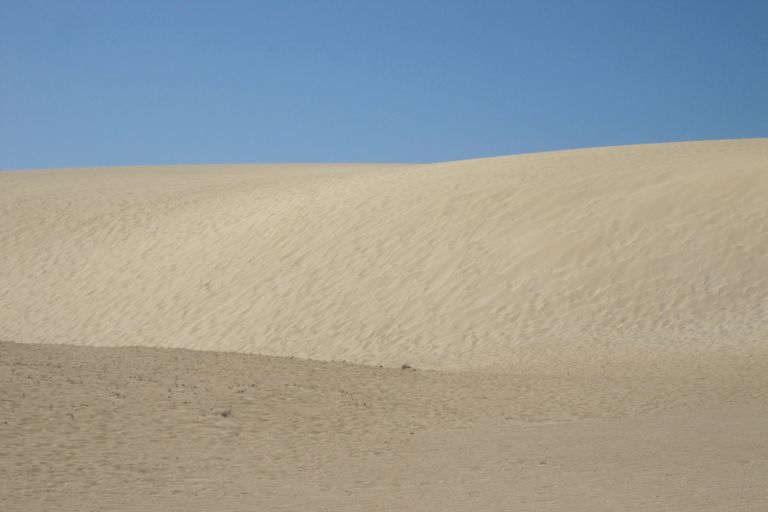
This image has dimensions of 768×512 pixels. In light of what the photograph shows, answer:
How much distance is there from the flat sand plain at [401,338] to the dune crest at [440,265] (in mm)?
72

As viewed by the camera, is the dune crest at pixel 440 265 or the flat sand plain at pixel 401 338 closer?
the flat sand plain at pixel 401 338

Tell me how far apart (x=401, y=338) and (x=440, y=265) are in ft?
10.2

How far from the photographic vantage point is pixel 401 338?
14086 mm

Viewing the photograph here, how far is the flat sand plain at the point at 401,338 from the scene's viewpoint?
5.51 metres

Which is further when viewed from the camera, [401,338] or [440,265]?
[440,265]

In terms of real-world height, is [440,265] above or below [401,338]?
above

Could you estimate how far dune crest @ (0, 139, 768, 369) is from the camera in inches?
538

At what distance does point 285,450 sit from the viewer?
6.37 meters

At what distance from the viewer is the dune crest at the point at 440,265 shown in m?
13.7

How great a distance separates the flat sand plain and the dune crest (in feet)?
0.24

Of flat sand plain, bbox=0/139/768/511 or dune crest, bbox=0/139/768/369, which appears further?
dune crest, bbox=0/139/768/369

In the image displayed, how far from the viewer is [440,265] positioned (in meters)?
16.6

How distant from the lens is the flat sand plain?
551 centimetres

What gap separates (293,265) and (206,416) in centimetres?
1133
